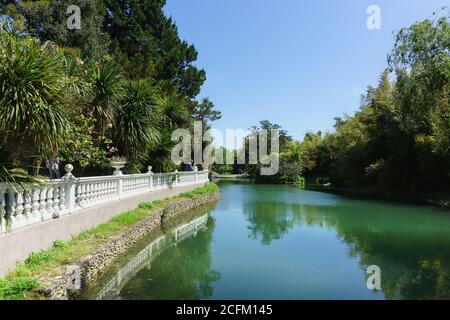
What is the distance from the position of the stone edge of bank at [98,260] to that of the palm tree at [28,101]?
6.07ft

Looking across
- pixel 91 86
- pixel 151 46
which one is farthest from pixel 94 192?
pixel 151 46

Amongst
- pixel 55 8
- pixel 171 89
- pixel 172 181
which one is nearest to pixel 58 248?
pixel 172 181

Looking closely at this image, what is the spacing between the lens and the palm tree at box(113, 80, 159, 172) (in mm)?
12906

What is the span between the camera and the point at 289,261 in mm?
8609

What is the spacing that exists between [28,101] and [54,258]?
7.38ft

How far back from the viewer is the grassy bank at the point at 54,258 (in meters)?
4.61

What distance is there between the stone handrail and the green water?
138cm

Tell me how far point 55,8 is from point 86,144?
1134 cm

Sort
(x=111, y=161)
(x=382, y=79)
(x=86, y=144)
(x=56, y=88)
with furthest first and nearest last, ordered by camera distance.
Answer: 1. (x=382, y=79)
2. (x=111, y=161)
3. (x=86, y=144)
4. (x=56, y=88)

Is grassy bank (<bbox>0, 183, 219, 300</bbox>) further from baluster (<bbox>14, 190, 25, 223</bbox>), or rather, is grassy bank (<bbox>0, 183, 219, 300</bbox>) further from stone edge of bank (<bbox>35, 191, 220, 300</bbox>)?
baluster (<bbox>14, 190, 25, 223</bbox>)

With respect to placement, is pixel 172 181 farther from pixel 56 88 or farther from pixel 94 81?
pixel 56 88

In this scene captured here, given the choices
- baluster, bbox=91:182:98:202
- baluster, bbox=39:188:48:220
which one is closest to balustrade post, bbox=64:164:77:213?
baluster, bbox=39:188:48:220
